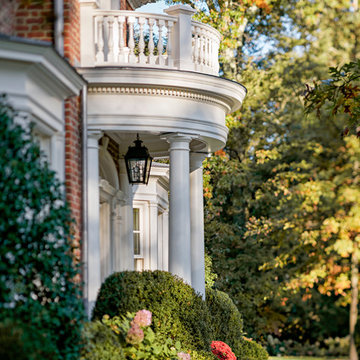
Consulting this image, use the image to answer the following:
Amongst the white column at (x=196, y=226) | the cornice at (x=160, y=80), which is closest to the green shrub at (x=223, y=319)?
the white column at (x=196, y=226)

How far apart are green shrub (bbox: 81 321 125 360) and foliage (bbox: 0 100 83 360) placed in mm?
393

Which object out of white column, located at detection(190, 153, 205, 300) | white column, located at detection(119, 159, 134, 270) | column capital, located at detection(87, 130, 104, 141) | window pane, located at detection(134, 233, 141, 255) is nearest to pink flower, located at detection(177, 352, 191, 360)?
white column, located at detection(190, 153, 205, 300)

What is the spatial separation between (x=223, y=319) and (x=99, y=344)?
243 inches

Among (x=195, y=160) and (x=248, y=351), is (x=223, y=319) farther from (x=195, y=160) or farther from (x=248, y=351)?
(x=195, y=160)

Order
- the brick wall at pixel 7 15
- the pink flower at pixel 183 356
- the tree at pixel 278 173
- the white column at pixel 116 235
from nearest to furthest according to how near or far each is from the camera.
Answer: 1. the brick wall at pixel 7 15
2. the pink flower at pixel 183 356
3. the white column at pixel 116 235
4. the tree at pixel 278 173

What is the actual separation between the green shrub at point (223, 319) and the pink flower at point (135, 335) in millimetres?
3908

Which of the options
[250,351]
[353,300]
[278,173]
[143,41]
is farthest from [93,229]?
[353,300]

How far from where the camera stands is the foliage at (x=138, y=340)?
392 inches

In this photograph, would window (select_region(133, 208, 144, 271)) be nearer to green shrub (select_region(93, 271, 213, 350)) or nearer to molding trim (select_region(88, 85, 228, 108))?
green shrub (select_region(93, 271, 213, 350))

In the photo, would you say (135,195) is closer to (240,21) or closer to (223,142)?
(223,142)

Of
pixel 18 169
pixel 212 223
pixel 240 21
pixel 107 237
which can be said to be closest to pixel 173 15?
pixel 107 237

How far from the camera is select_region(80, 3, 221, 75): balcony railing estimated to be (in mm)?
11180

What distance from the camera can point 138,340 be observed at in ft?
32.7

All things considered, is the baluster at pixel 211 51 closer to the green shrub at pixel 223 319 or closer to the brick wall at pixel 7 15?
the brick wall at pixel 7 15
